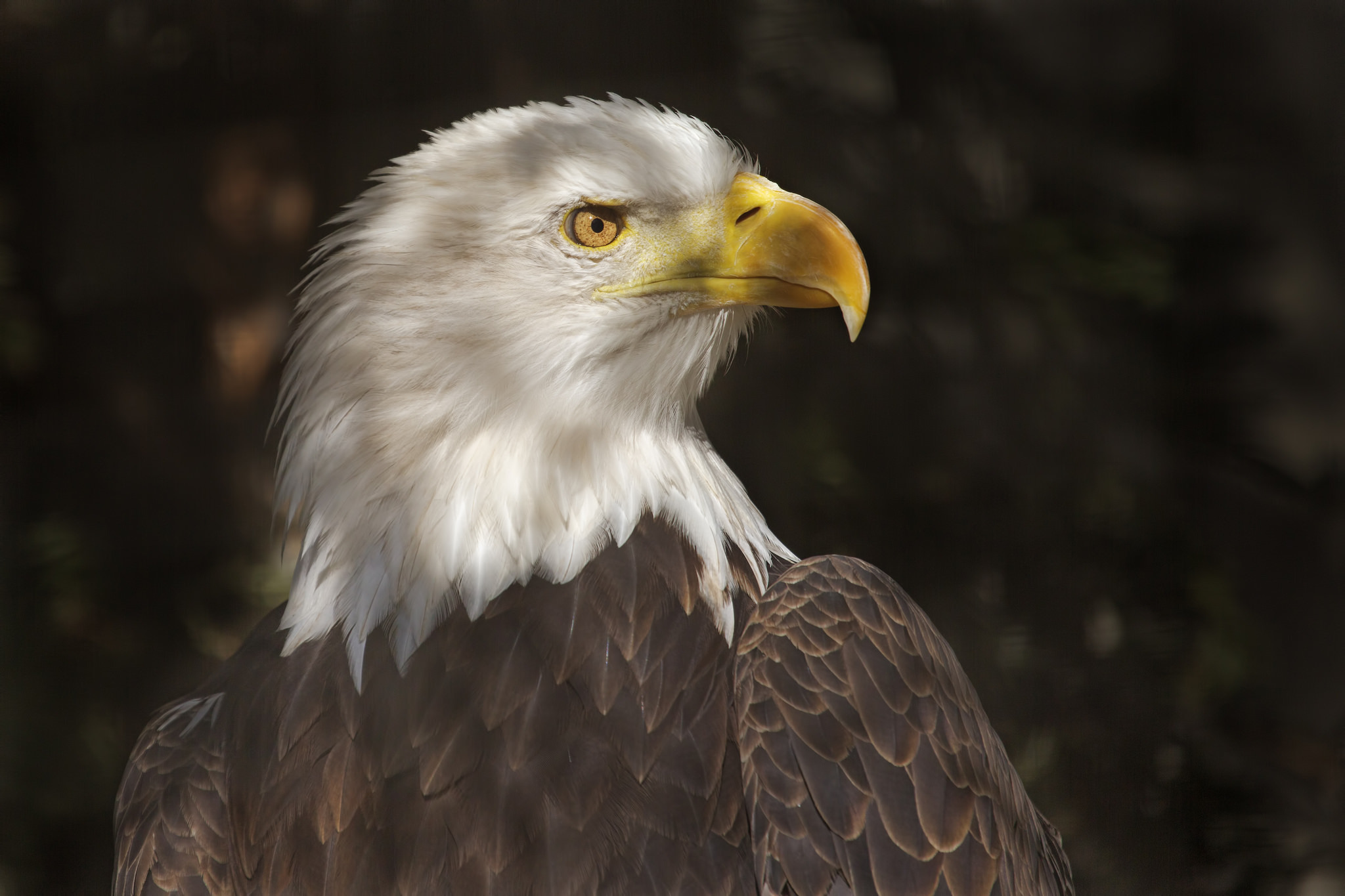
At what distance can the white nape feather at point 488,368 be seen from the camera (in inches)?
45.1

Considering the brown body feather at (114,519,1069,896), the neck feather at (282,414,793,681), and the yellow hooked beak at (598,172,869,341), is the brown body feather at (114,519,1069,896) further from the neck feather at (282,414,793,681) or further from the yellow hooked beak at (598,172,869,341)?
the yellow hooked beak at (598,172,869,341)

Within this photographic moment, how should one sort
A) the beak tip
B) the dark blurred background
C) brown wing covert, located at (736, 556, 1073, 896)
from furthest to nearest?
the dark blurred background → the beak tip → brown wing covert, located at (736, 556, 1073, 896)

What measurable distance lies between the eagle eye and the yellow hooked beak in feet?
0.19

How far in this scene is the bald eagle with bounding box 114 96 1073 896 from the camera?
1.04 m

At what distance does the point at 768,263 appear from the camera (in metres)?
1.17

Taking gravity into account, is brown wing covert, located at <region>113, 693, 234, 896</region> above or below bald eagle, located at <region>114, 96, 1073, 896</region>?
below

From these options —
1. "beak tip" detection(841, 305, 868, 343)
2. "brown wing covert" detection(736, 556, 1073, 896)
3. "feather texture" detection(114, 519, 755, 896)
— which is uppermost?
"beak tip" detection(841, 305, 868, 343)

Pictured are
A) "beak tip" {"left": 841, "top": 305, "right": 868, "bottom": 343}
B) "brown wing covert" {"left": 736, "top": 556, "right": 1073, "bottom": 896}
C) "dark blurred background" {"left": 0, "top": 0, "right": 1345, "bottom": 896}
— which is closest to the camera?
"brown wing covert" {"left": 736, "top": 556, "right": 1073, "bottom": 896}

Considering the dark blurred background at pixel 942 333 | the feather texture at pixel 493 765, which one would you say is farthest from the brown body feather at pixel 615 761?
the dark blurred background at pixel 942 333

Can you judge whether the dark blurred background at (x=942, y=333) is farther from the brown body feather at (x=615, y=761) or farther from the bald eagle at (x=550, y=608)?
the brown body feather at (x=615, y=761)

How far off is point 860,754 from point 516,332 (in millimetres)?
589

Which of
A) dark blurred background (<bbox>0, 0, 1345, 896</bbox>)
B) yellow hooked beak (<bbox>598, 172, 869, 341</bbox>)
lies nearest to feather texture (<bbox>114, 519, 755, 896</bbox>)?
yellow hooked beak (<bbox>598, 172, 869, 341</bbox>)

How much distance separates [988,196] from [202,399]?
129 cm

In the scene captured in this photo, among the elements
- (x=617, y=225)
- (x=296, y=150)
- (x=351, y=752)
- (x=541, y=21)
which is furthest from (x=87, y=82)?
(x=351, y=752)
